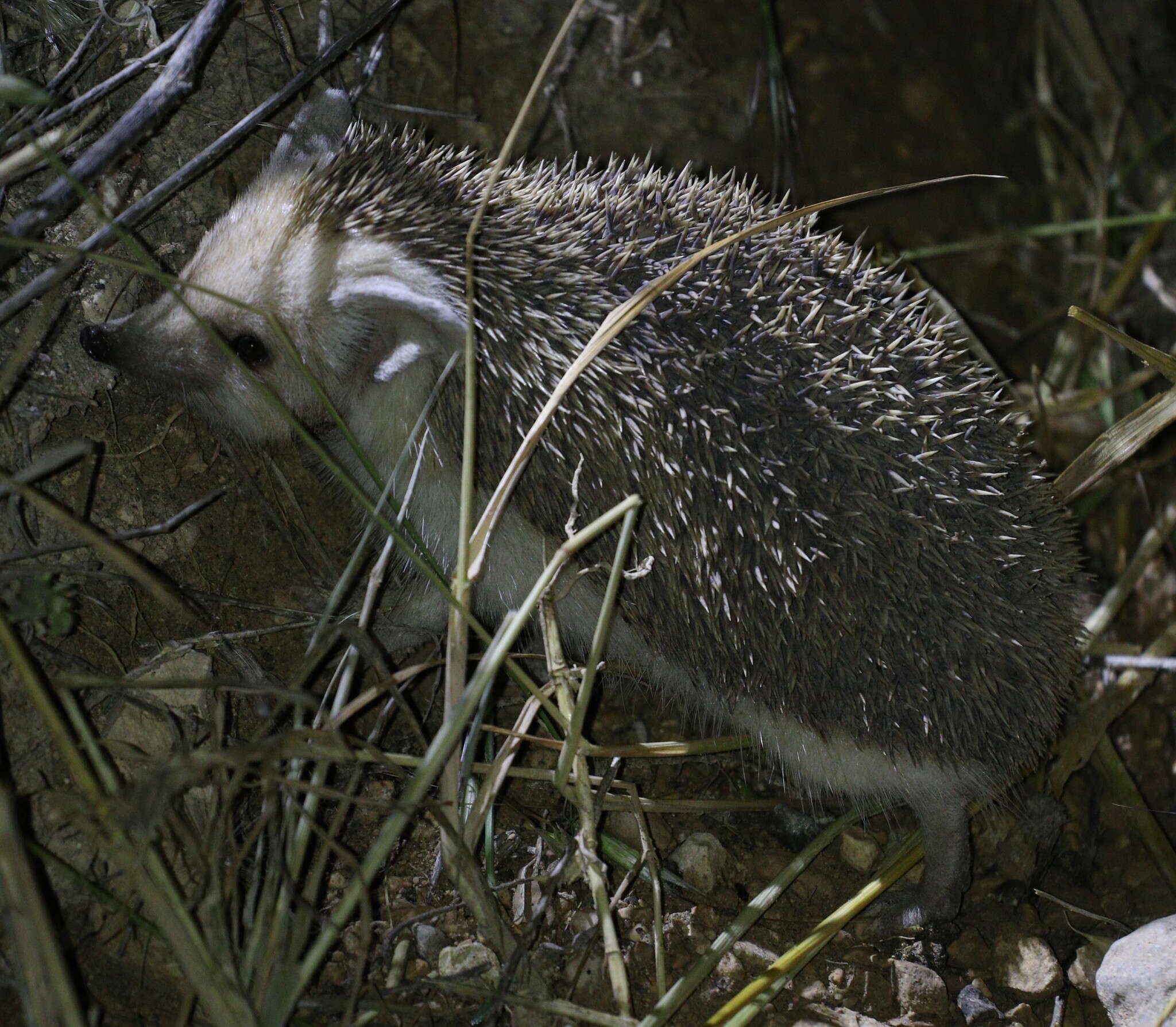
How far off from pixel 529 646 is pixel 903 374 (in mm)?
1584

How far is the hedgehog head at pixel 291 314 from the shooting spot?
2.84 meters

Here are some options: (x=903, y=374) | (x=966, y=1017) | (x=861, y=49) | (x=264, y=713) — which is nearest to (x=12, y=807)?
(x=264, y=713)

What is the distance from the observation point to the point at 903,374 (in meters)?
2.95

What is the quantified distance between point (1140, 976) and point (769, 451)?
5.78 feet

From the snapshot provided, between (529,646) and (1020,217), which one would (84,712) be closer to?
(529,646)

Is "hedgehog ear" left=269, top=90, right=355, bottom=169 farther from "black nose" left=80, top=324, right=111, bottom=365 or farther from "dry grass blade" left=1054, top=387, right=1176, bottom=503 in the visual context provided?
"dry grass blade" left=1054, top=387, right=1176, bottom=503

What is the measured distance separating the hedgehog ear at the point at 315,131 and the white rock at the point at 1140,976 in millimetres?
3194

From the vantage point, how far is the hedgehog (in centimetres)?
283

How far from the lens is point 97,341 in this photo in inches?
118

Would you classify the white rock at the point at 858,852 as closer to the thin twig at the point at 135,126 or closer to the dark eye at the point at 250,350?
the dark eye at the point at 250,350

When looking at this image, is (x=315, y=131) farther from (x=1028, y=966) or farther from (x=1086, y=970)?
(x=1086, y=970)

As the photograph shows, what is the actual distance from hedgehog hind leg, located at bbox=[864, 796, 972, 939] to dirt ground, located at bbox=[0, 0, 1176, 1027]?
0.24 ft

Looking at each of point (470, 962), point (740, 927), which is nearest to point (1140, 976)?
point (740, 927)

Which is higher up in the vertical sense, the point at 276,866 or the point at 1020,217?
the point at 1020,217
